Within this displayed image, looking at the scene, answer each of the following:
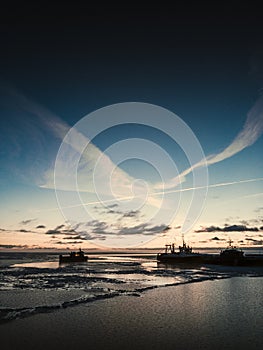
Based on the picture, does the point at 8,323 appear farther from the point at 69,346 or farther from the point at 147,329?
the point at 147,329

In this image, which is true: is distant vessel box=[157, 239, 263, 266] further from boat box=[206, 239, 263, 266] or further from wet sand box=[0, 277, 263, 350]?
wet sand box=[0, 277, 263, 350]

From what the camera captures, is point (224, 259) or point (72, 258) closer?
point (224, 259)

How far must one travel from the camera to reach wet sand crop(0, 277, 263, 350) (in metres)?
14.9

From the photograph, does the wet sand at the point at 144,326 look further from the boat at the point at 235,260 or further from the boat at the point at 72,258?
the boat at the point at 72,258

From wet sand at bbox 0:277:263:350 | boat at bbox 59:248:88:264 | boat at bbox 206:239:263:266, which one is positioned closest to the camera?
wet sand at bbox 0:277:263:350

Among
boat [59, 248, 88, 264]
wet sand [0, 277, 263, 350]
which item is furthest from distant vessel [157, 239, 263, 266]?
wet sand [0, 277, 263, 350]

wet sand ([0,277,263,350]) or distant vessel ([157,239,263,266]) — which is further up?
distant vessel ([157,239,263,266])

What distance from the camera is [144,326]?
18.0 meters

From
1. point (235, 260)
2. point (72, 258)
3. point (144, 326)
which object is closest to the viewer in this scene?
point (144, 326)

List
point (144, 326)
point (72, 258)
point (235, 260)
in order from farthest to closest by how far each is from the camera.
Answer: point (72, 258), point (235, 260), point (144, 326)

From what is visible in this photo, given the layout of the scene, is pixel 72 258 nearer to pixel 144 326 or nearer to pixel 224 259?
pixel 224 259

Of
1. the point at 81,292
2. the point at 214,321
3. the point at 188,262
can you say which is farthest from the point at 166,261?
the point at 214,321

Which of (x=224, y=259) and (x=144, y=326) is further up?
(x=224, y=259)

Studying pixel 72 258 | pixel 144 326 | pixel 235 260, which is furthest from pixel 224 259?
pixel 144 326
